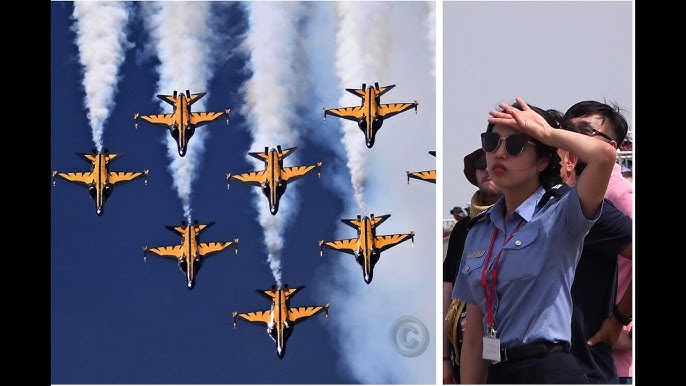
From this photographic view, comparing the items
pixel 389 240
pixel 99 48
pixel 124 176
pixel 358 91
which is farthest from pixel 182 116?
pixel 389 240

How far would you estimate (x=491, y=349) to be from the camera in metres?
4.50

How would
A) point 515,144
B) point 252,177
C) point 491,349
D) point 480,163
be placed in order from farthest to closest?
point 252,177 < point 480,163 < point 515,144 < point 491,349

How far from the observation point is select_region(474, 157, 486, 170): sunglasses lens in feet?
16.4

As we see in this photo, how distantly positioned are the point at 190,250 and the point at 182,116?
68 centimetres

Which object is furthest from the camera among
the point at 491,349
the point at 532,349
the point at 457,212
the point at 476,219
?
the point at 457,212

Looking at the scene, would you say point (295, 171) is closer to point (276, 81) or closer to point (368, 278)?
point (276, 81)

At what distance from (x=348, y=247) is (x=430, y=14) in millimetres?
1226

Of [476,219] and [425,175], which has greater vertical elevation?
[425,175]

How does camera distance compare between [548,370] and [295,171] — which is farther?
[295,171]

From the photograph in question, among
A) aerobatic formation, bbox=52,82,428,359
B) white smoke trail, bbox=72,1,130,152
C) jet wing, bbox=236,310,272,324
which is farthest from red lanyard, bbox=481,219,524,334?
white smoke trail, bbox=72,1,130,152

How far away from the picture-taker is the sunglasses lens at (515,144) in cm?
462

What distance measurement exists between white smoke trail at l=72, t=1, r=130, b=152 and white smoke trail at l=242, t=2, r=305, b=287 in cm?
66
